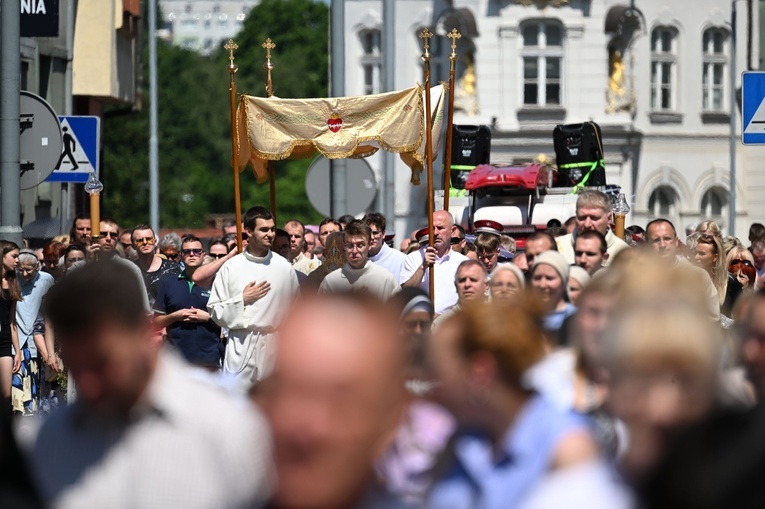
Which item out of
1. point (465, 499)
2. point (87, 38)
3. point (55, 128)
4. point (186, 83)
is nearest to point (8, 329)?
point (55, 128)

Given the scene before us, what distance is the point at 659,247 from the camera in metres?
11.8

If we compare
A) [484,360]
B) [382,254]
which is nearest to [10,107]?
[382,254]

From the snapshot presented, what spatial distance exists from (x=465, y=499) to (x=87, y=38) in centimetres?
3266

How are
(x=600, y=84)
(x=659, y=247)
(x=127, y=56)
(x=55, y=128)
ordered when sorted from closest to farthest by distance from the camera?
(x=659, y=247)
(x=55, y=128)
(x=127, y=56)
(x=600, y=84)

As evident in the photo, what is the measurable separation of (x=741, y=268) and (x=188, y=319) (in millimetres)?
4780

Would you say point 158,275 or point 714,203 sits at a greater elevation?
point 714,203

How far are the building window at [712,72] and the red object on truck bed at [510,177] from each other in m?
23.2

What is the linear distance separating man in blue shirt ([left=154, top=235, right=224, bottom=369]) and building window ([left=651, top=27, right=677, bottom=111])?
3977 cm

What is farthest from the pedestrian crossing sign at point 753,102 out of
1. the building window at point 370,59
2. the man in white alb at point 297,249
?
the building window at point 370,59

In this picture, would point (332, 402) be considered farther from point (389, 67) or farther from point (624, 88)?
point (624, 88)

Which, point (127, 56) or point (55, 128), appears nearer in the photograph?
point (55, 128)

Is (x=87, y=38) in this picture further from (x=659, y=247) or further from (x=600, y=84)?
(x=659, y=247)

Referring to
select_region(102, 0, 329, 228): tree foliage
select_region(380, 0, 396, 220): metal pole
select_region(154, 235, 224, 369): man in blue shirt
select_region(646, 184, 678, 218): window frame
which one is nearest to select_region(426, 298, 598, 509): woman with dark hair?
select_region(154, 235, 224, 369): man in blue shirt

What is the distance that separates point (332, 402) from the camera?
3553 millimetres
